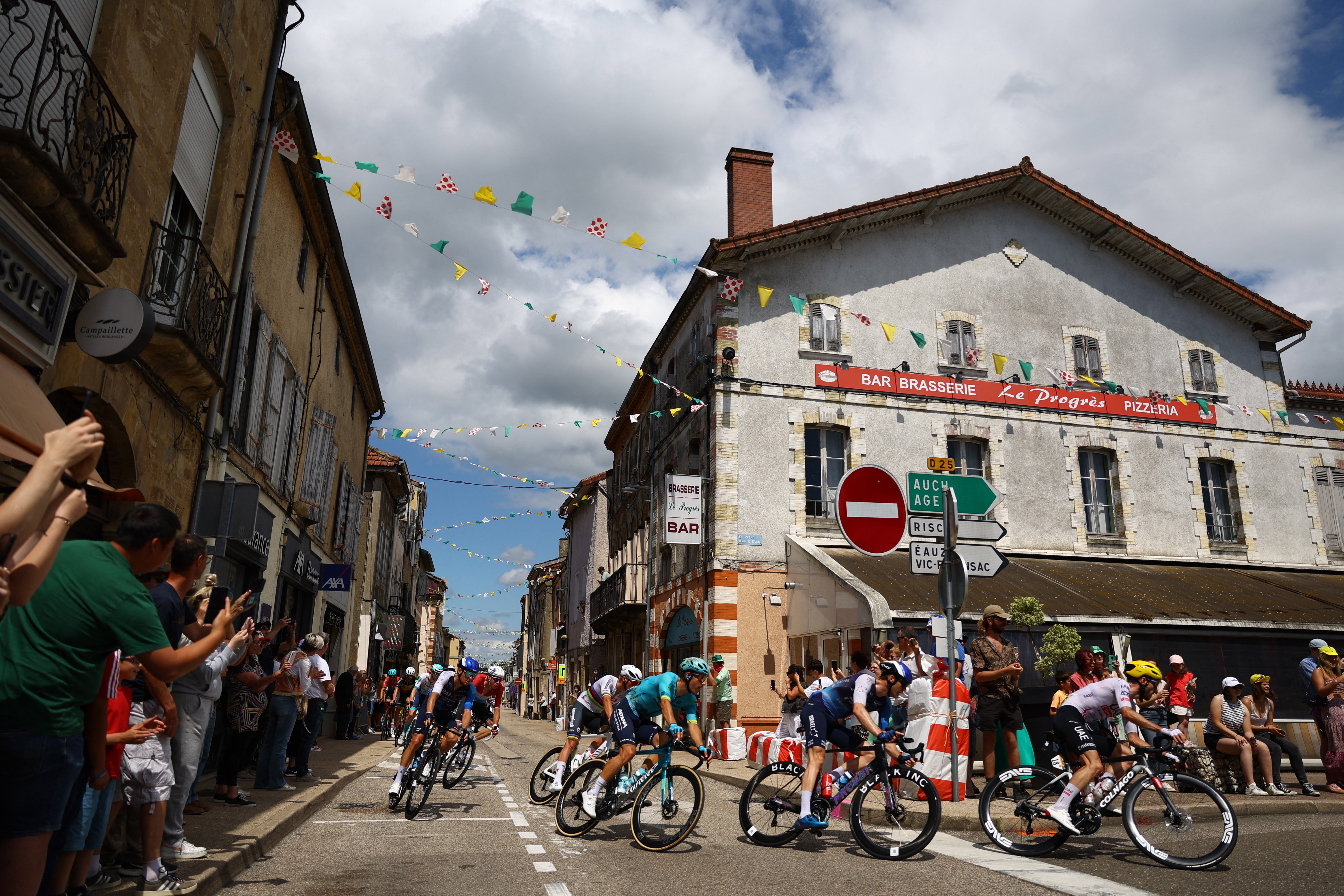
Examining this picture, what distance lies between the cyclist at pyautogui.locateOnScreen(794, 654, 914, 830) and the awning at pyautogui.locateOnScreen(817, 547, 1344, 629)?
25.3ft

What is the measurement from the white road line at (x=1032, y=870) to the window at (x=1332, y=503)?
720 inches

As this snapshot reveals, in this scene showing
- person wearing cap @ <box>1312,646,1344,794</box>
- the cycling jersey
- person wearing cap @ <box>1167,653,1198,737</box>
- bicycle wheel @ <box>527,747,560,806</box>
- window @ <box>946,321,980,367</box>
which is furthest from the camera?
window @ <box>946,321,980,367</box>

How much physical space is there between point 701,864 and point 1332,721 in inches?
343

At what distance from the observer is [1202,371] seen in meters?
21.1

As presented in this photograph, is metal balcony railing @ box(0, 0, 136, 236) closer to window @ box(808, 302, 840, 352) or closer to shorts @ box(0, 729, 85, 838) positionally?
shorts @ box(0, 729, 85, 838)

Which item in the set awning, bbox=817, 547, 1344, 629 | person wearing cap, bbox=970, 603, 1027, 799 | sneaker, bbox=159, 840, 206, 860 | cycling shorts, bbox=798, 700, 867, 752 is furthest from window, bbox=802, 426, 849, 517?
sneaker, bbox=159, 840, 206, 860

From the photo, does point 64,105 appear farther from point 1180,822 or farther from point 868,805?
point 1180,822

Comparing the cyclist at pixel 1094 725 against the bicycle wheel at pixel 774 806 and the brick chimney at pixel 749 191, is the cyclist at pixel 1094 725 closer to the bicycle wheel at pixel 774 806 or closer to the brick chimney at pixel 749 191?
the bicycle wheel at pixel 774 806

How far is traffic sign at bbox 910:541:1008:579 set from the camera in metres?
8.77

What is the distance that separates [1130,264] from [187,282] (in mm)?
20352

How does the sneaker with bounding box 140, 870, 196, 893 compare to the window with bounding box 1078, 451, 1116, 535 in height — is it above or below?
below

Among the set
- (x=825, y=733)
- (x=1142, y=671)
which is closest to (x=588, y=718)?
(x=825, y=733)

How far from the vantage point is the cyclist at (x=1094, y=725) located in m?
6.71

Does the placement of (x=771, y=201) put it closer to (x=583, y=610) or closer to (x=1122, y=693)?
(x=1122, y=693)
